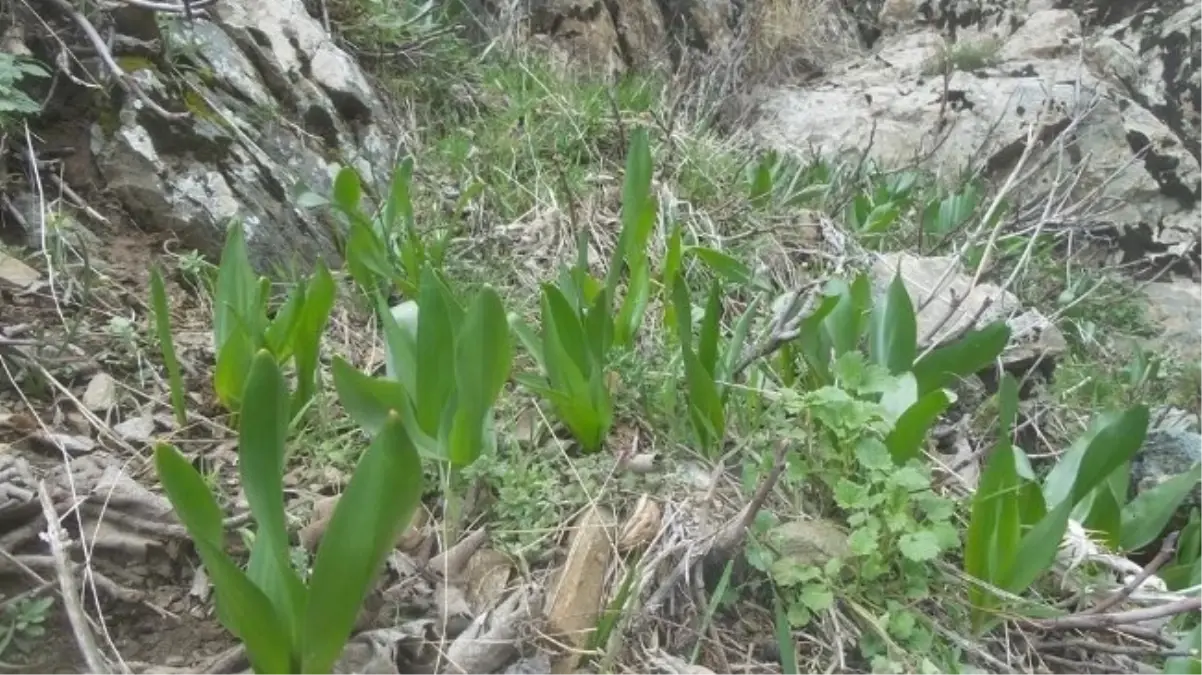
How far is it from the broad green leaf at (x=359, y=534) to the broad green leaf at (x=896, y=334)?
0.88m

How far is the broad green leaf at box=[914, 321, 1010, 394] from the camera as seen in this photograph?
4.57 ft

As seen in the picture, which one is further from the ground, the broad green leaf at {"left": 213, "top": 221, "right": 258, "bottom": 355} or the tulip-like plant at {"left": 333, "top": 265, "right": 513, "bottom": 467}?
the broad green leaf at {"left": 213, "top": 221, "right": 258, "bottom": 355}

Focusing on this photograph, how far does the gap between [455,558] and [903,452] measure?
620 mm

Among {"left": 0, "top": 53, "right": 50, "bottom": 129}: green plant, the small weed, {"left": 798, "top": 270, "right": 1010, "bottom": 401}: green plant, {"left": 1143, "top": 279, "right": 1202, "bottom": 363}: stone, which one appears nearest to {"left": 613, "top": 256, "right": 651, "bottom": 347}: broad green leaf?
{"left": 798, "top": 270, "right": 1010, "bottom": 401}: green plant

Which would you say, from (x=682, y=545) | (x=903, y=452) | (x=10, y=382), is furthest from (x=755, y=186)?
(x=10, y=382)

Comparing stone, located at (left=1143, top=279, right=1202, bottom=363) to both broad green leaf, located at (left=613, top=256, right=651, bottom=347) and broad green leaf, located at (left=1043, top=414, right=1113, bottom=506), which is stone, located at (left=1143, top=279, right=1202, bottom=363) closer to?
broad green leaf, located at (left=1043, top=414, right=1113, bottom=506)

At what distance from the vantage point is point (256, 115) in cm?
221

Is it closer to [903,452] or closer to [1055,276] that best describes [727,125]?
[1055,276]

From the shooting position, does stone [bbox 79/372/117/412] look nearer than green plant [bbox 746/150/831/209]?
Yes

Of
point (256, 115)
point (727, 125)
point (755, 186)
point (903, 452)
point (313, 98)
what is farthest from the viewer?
point (727, 125)

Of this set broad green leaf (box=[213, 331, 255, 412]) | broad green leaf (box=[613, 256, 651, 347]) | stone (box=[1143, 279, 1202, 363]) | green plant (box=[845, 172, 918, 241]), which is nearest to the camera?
broad green leaf (box=[213, 331, 255, 412])

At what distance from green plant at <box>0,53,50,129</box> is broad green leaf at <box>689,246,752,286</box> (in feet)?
4.22

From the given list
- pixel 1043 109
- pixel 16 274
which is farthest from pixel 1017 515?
pixel 1043 109

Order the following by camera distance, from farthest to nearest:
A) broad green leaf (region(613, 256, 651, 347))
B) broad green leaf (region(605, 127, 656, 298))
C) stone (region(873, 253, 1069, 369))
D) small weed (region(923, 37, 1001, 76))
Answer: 1. small weed (region(923, 37, 1001, 76))
2. stone (region(873, 253, 1069, 369))
3. broad green leaf (region(605, 127, 656, 298))
4. broad green leaf (region(613, 256, 651, 347))
